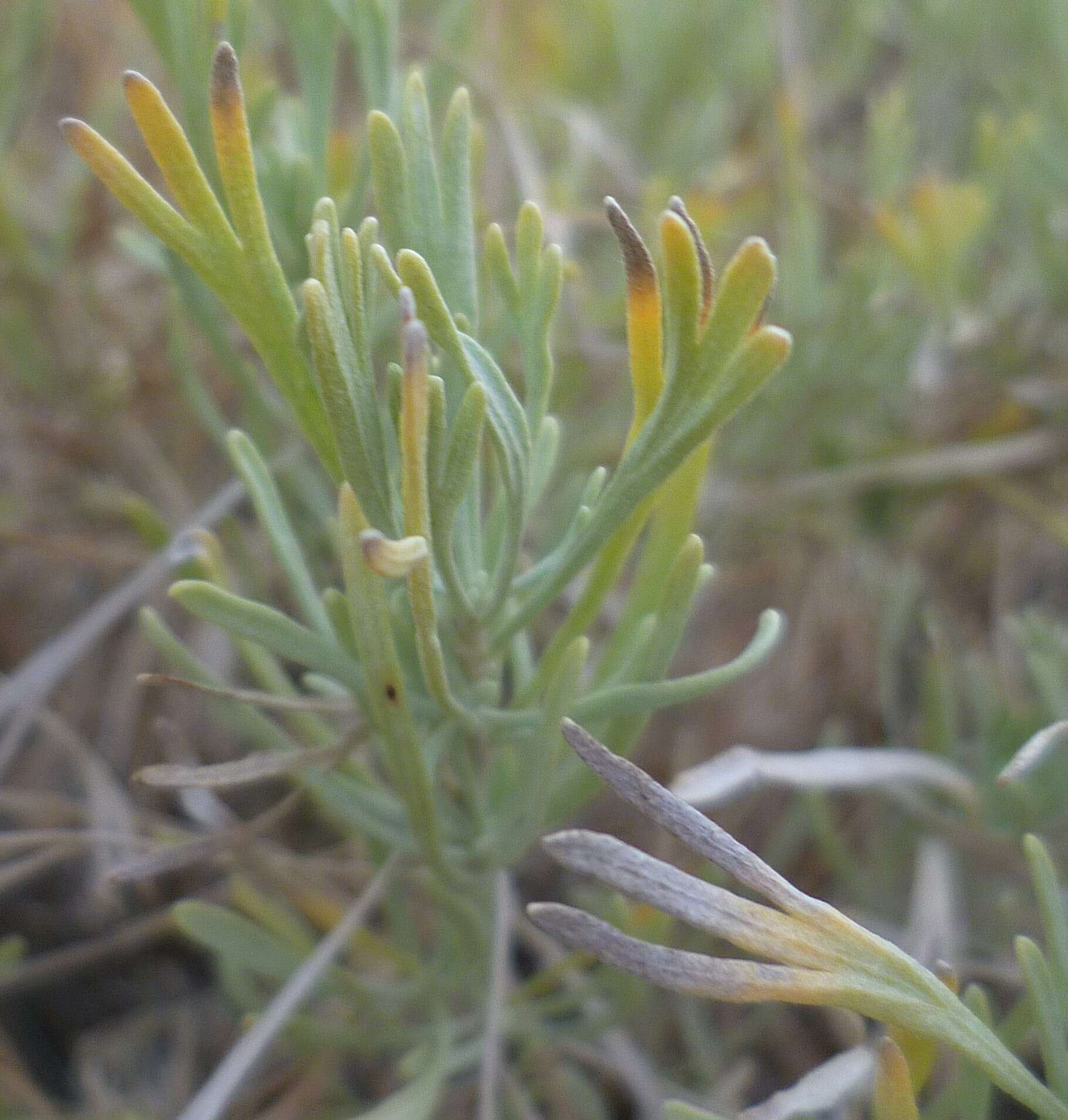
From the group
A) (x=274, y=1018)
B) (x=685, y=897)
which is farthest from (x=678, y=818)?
(x=274, y=1018)

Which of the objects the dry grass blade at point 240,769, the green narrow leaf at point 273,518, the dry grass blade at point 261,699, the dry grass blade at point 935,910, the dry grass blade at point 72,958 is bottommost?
the dry grass blade at point 72,958

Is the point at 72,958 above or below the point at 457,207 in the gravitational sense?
below

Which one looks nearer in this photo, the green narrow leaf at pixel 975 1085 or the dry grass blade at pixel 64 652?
the green narrow leaf at pixel 975 1085

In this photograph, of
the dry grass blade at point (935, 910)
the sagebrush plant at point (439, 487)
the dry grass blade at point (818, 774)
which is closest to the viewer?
the sagebrush plant at point (439, 487)

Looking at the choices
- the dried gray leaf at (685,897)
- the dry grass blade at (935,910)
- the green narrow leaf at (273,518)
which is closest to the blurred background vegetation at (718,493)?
the dry grass blade at (935,910)

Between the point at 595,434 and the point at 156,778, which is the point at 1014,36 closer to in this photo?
the point at 595,434

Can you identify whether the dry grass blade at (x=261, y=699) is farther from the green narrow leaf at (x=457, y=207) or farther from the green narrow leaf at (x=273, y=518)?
the green narrow leaf at (x=457, y=207)

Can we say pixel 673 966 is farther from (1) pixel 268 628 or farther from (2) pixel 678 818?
(1) pixel 268 628

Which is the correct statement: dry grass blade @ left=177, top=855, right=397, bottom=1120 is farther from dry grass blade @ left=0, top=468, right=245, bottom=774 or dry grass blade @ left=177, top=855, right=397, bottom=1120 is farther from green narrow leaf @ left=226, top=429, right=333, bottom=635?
dry grass blade @ left=0, top=468, right=245, bottom=774
